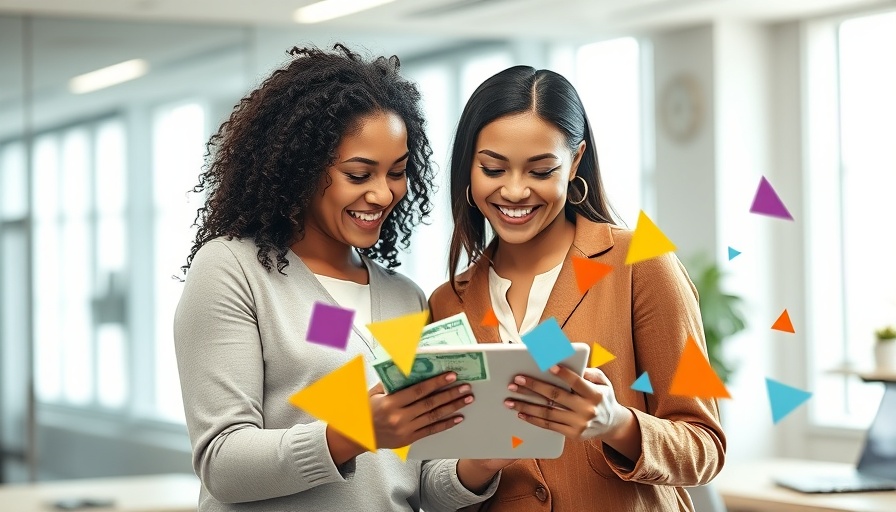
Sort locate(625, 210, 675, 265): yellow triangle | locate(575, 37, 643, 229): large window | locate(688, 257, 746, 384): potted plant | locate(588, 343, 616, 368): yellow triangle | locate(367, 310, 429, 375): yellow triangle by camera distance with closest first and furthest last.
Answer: locate(367, 310, 429, 375): yellow triangle, locate(625, 210, 675, 265): yellow triangle, locate(588, 343, 616, 368): yellow triangle, locate(688, 257, 746, 384): potted plant, locate(575, 37, 643, 229): large window

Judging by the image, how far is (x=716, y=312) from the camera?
22.5 ft

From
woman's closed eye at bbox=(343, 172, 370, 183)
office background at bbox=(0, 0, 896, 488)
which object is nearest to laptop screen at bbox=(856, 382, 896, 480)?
office background at bbox=(0, 0, 896, 488)

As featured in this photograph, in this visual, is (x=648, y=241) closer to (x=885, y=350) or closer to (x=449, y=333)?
(x=449, y=333)

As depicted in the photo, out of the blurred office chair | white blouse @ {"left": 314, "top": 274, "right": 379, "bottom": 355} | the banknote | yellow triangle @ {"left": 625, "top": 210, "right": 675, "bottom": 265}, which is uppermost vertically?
yellow triangle @ {"left": 625, "top": 210, "right": 675, "bottom": 265}

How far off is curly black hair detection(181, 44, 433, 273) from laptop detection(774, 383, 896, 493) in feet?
8.07

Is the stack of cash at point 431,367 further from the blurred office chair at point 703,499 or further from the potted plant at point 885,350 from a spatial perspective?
the potted plant at point 885,350

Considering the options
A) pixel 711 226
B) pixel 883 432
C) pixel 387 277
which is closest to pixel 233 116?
pixel 387 277

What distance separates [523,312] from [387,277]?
0.30 metres

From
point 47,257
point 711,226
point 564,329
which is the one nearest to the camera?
point 564,329

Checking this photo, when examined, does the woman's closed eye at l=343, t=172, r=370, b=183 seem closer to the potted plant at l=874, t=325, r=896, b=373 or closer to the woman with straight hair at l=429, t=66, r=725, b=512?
the woman with straight hair at l=429, t=66, r=725, b=512

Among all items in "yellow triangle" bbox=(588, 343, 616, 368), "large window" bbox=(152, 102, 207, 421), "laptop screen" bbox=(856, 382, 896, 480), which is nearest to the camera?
"yellow triangle" bbox=(588, 343, 616, 368)

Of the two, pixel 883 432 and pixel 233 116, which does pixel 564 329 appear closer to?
pixel 233 116

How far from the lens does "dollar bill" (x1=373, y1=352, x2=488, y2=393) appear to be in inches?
66.5

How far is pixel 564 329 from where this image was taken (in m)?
2.11
